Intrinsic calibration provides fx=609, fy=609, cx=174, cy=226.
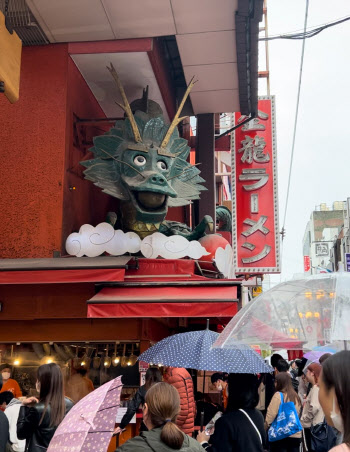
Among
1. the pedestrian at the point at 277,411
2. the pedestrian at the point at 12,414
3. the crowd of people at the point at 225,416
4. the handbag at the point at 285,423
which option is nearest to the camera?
the crowd of people at the point at 225,416

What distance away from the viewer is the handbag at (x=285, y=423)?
7477 millimetres

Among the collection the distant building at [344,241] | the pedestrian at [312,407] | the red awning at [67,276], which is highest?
the distant building at [344,241]

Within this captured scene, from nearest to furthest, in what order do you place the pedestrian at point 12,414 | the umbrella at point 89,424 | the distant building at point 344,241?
the umbrella at point 89,424
the pedestrian at point 12,414
the distant building at point 344,241

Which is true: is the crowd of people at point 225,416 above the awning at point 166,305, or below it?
below

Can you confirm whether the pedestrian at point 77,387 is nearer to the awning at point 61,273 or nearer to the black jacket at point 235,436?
the awning at point 61,273

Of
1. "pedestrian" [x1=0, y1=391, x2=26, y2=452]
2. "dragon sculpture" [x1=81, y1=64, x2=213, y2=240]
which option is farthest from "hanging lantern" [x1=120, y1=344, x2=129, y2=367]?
"pedestrian" [x1=0, y1=391, x2=26, y2=452]

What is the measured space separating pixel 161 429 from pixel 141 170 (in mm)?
7242

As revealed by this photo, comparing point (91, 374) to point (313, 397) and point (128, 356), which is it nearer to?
point (128, 356)

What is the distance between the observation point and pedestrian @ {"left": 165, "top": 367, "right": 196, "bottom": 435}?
26.4 feet

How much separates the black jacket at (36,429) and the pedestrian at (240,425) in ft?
4.25

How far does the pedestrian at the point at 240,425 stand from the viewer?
4.68 metres

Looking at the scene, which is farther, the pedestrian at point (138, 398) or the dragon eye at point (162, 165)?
the dragon eye at point (162, 165)

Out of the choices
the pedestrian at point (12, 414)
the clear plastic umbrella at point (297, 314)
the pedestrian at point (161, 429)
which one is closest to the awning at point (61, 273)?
the pedestrian at point (12, 414)

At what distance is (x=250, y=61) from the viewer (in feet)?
38.6
